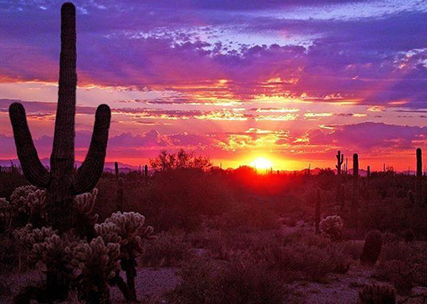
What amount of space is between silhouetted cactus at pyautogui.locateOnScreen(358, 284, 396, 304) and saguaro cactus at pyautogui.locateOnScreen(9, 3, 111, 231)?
5.57 meters

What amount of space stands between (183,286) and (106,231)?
2096 millimetres

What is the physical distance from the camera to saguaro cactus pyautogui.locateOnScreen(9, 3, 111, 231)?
10.3 m

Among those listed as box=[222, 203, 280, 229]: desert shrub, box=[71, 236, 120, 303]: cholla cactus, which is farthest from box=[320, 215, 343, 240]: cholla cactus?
box=[71, 236, 120, 303]: cholla cactus

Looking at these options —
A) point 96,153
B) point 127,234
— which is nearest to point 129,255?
point 127,234

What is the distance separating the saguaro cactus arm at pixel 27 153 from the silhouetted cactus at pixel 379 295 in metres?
6.50

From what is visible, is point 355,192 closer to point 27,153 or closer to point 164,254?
point 164,254

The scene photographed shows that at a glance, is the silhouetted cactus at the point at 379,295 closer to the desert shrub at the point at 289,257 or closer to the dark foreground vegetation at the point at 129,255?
the dark foreground vegetation at the point at 129,255

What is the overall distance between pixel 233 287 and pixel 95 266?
2705 millimetres

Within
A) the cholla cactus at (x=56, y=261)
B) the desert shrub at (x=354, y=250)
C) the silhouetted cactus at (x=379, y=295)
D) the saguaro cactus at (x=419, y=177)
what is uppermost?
the saguaro cactus at (x=419, y=177)

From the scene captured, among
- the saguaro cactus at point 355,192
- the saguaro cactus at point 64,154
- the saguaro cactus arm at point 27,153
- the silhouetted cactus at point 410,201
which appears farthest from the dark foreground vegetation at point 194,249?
the silhouetted cactus at point 410,201

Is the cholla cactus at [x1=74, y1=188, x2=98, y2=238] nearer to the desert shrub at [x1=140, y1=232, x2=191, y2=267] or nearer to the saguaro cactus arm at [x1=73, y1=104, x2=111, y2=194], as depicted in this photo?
the saguaro cactus arm at [x1=73, y1=104, x2=111, y2=194]

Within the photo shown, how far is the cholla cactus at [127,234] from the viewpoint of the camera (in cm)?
959

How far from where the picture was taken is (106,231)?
31.5 ft

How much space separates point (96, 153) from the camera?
33.7ft
